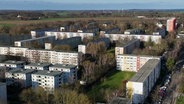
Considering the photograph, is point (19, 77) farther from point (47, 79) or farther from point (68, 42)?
A: point (68, 42)

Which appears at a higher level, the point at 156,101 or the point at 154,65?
the point at 154,65

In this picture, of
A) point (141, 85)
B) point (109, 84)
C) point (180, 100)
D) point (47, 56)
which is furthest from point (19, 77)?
point (180, 100)

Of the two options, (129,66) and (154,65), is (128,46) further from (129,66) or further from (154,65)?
(154,65)

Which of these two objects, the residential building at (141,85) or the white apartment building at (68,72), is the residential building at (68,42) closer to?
the white apartment building at (68,72)

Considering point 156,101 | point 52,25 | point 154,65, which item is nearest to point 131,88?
point 156,101

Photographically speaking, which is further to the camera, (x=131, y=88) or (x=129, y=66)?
(x=129, y=66)

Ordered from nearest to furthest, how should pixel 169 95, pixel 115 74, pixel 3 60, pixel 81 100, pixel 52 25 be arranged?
1. pixel 81 100
2. pixel 169 95
3. pixel 115 74
4. pixel 3 60
5. pixel 52 25

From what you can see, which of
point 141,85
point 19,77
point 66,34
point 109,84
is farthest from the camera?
point 66,34

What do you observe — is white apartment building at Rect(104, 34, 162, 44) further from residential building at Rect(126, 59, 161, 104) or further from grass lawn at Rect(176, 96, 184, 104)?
grass lawn at Rect(176, 96, 184, 104)
